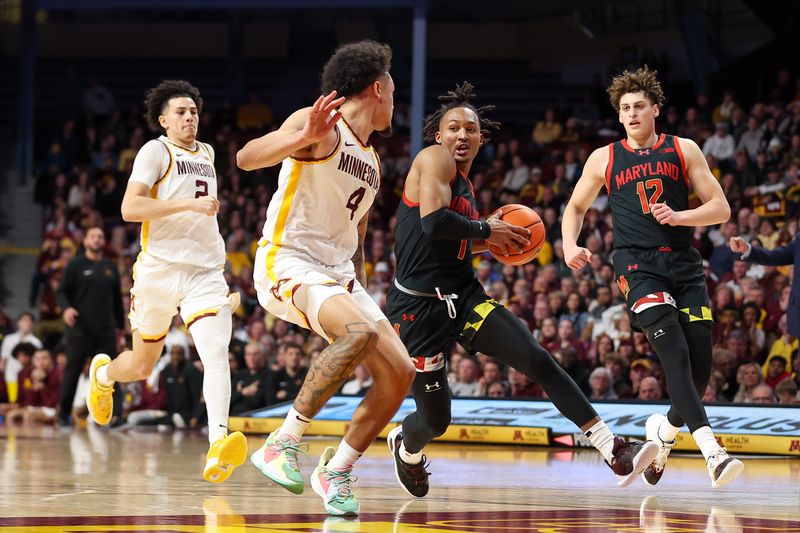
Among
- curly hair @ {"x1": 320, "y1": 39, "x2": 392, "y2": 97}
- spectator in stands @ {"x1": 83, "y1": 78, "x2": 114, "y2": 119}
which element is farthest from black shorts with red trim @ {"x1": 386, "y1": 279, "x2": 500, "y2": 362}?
spectator in stands @ {"x1": 83, "y1": 78, "x2": 114, "y2": 119}

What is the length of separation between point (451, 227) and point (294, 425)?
1374mm

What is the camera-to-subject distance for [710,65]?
20.7m

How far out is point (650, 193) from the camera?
7.12 meters

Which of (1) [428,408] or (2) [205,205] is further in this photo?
(2) [205,205]

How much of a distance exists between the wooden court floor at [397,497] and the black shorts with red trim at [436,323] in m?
0.82

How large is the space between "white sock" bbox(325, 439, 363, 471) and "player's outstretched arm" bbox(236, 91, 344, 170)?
137 cm

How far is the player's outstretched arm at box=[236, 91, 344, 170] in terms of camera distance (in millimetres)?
5406

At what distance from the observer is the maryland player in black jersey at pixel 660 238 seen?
267 inches

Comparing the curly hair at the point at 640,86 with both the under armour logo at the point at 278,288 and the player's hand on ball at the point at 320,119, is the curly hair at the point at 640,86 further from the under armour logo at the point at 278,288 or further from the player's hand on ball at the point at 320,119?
the under armour logo at the point at 278,288

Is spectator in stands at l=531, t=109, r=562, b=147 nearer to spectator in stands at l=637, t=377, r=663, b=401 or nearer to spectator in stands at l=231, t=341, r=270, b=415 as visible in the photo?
spectator in stands at l=231, t=341, r=270, b=415

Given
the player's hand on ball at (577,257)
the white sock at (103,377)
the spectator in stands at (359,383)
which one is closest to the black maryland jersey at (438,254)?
the player's hand on ball at (577,257)

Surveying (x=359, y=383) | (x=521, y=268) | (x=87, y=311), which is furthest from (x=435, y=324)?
(x=521, y=268)

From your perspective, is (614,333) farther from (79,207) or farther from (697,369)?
(79,207)

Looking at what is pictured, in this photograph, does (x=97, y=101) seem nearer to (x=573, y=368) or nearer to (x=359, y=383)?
(x=359, y=383)
